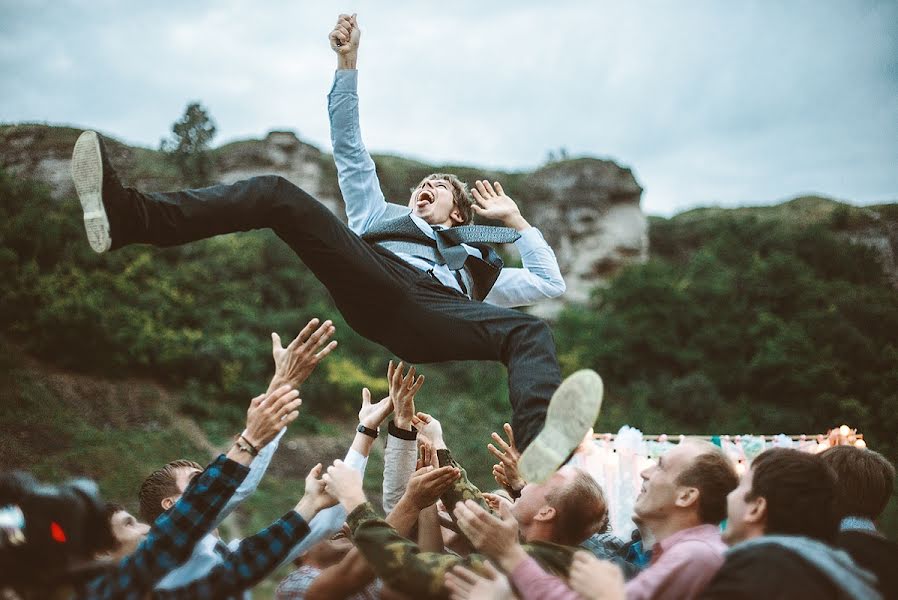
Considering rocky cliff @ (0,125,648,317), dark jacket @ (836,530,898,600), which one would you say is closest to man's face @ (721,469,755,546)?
dark jacket @ (836,530,898,600)

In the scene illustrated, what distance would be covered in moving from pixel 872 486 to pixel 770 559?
122 centimetres

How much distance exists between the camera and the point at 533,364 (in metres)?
2.46

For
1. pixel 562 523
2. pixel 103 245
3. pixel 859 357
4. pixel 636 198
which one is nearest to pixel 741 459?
pixel 562 523

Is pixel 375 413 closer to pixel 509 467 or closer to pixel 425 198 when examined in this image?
pixel 509 467

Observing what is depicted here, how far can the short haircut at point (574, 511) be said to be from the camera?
98.3 inches

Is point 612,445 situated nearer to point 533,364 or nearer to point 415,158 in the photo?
point 533,364

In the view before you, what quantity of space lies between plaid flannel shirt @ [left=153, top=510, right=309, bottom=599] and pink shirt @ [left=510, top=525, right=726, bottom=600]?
0.75 metres

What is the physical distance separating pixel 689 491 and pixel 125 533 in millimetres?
1875

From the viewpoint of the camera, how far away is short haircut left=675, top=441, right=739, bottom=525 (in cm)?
239

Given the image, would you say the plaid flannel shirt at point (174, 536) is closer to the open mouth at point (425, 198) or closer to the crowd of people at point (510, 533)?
the crowd of people at point (510, 533)

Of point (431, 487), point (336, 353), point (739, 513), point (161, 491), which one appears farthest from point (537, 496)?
point (336, 353)

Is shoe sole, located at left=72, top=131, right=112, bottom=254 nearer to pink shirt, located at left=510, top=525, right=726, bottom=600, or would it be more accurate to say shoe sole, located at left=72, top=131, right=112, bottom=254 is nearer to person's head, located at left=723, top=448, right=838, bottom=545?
pink shirt, located at left=510, top=525, right=726, bottom=600

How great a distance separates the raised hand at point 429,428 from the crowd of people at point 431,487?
0.04ft

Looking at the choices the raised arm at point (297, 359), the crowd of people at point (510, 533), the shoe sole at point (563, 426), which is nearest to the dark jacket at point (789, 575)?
the crowd of people at point (510, 533)
